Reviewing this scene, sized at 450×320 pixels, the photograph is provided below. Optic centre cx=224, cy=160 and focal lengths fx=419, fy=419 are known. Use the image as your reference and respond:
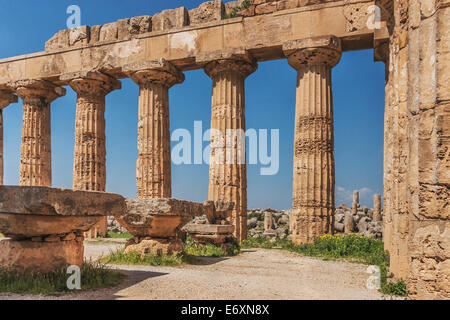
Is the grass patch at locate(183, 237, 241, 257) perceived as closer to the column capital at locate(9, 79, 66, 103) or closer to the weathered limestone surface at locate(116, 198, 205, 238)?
the weathered limestone surface at locate(116, 198, 205, 238)

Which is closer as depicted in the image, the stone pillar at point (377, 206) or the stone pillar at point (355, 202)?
the stone pillar at point (377, 206)

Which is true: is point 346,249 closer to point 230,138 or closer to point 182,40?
point 230,138

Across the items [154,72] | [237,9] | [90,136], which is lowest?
[90,136]

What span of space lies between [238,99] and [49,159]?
Answer: 362 inches

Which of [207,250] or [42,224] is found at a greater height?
[42,224]

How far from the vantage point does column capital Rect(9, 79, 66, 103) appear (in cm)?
1697

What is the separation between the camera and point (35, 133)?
58.1 feet

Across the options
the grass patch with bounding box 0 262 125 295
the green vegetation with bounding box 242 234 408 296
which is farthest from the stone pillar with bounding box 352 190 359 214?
the grass patch with bounding box 0 262 125 295

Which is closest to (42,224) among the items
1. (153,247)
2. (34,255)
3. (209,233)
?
(34,255)

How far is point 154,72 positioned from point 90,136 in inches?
158

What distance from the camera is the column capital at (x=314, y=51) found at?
1248 cm

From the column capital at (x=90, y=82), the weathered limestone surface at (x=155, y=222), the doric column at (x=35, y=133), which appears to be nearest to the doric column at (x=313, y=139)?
the weathered limestone surface at (x=155, y=222)

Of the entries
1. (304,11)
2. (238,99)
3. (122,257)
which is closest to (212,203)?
(122,257)

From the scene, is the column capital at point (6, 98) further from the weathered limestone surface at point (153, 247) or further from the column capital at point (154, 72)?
the weathered limestone surface at point (153, 247)
